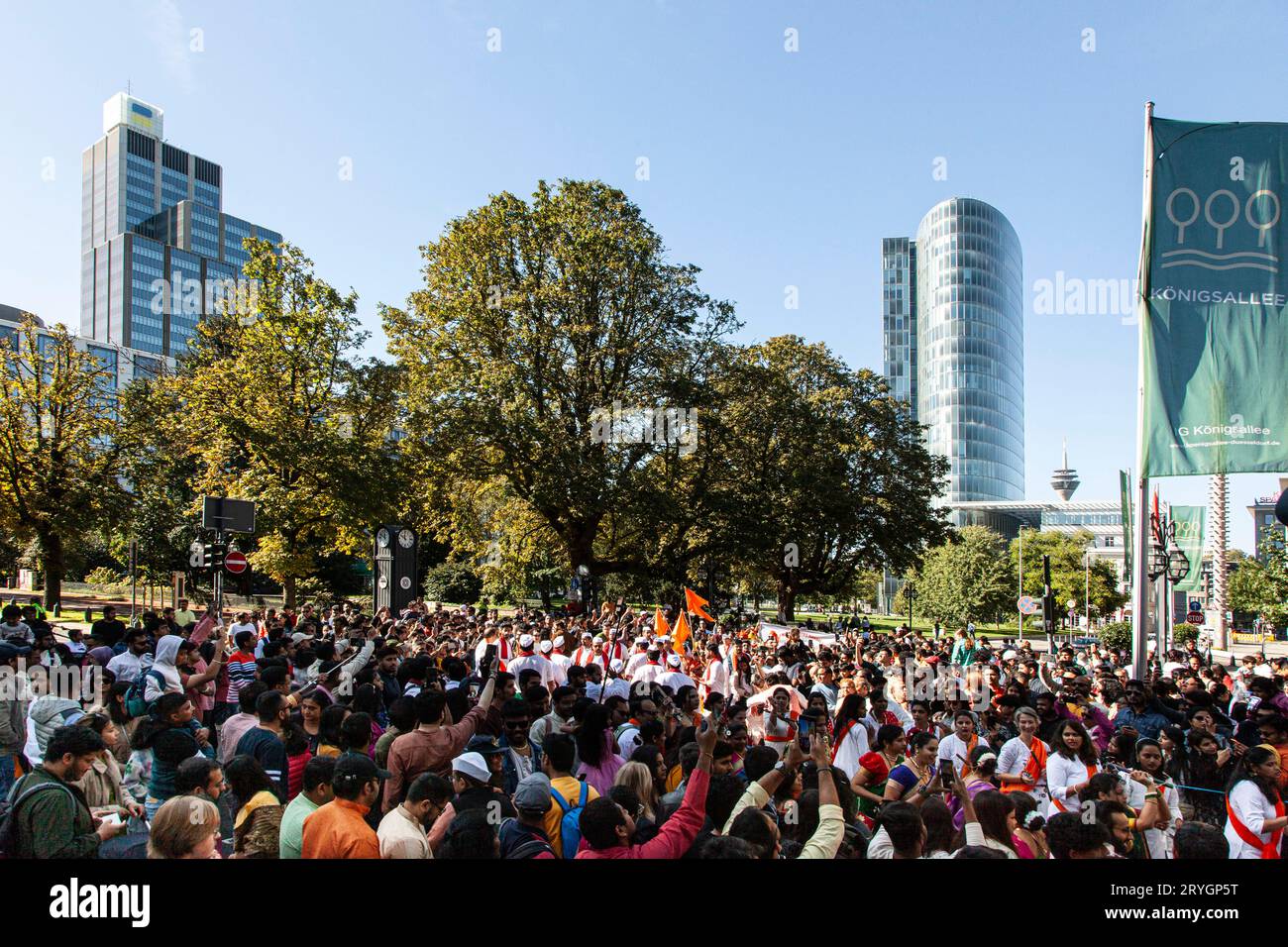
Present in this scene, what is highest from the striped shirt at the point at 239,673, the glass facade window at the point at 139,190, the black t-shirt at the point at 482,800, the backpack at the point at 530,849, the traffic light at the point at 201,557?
the glass facade window at the point at 139,190

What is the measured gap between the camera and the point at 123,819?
17.9 ft

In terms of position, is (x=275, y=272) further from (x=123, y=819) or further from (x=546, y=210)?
(x=123, y=819)

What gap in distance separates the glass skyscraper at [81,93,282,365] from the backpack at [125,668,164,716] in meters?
140

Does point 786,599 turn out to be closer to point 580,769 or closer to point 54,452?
point 54,452

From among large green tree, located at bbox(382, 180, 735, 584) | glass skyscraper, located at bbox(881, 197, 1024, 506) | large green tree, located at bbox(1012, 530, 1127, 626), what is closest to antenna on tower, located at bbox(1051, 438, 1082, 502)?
glass skyscraper, located at bbox(881, 197, 1024, 506)

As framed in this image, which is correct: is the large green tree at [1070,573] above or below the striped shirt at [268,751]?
below

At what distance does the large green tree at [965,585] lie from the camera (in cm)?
5803

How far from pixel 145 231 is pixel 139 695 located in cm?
17655

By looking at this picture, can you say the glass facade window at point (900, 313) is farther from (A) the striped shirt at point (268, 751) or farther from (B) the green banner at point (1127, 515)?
(A) the striped shirt at point (268, 751)

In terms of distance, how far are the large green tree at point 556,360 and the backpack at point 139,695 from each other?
19.9 metres

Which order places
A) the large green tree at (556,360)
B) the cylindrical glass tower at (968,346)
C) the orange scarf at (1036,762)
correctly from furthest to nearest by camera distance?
the cylindrical glass tower at (968,346) → the large green tree at (556,360) → the orange scarf at (1036,762)

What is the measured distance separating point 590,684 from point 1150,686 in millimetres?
6630

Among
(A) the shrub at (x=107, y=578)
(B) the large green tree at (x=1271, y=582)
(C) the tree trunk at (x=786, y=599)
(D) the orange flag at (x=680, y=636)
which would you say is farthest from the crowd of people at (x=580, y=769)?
(A) the shrub at (x=107, y=578)

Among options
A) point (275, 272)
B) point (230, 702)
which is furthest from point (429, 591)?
point (230, 702)
